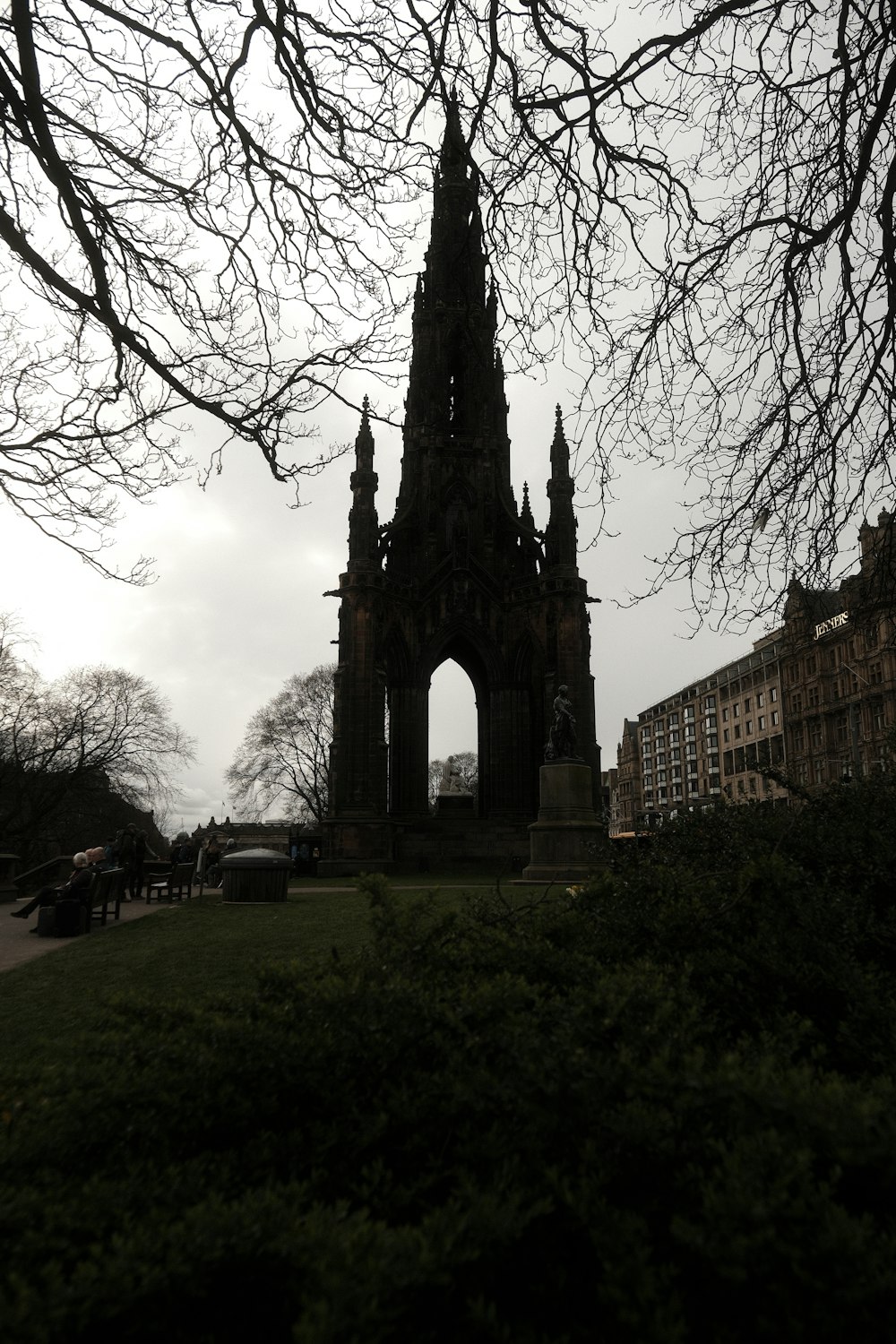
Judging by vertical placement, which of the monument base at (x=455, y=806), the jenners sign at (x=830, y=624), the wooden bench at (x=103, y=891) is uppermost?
the jenners sign at (x=830, y=624)

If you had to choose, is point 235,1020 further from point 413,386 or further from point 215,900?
point 413,386

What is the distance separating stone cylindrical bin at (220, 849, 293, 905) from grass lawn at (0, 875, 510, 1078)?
2091 millimetres

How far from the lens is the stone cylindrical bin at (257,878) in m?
15.7

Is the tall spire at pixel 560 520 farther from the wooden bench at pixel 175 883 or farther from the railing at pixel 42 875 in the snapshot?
the railing at pixel 42 875

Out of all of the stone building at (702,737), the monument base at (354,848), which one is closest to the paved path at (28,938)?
the monument base at (354,848)

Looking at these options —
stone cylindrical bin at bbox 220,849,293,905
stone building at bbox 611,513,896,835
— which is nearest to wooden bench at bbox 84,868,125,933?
stone cylindrical bin at bbox 220,849,293,905

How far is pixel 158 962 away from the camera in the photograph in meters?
7.95

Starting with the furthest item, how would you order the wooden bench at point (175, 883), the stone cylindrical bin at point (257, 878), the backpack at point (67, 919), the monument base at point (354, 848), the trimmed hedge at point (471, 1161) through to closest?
the monument base at point (354, 848)
the wooden bench at point (175, 883)
the stone cylindrical bin at point (257, 878)
the backpack at point (67, 919)
the trimmed hedge at point (471, 1161)

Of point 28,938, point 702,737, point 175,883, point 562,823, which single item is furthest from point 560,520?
point 702,737

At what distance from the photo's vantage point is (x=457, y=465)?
35562 mm

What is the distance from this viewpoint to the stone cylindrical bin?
1566 cm

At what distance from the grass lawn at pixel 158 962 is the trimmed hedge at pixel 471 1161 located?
1.82 feet

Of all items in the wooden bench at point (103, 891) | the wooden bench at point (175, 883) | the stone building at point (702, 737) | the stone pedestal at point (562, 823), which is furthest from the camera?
the stone building at point (702, 737)

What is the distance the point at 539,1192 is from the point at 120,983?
5921 millimetres
